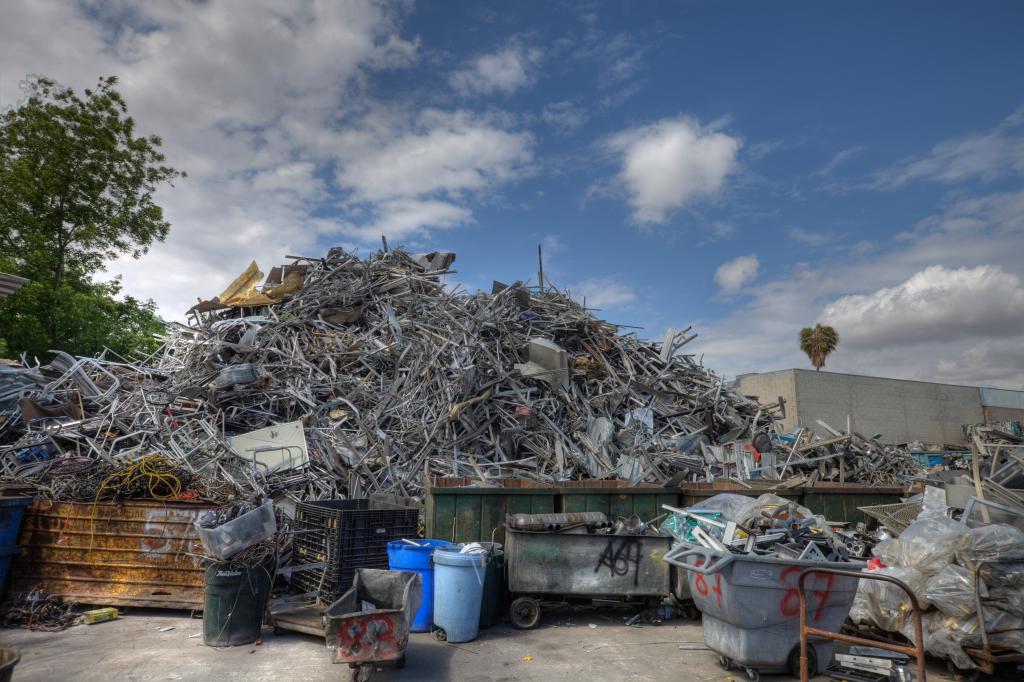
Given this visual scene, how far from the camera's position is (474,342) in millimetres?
13062

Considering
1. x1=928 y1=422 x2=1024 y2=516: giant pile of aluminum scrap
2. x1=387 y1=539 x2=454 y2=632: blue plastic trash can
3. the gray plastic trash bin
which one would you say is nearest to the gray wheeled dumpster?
x1=387 y1=539 x2=454 y2=632: blue plastic trash can

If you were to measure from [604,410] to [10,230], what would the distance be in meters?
25.4

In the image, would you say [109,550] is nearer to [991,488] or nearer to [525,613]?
[525,613]

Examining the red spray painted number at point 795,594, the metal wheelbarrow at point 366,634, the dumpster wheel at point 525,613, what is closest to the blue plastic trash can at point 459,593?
the dumpster wheel at point 525,613

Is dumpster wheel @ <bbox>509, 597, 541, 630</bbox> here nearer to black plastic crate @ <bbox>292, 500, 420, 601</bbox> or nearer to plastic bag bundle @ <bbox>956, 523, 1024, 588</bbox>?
black plastic crate @ <bbox>292, 500, 420, 601</bbox>

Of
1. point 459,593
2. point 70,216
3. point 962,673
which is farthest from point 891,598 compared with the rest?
point 70,216

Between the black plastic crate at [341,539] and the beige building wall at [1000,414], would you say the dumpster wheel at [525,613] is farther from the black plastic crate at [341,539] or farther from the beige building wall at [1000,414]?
the beige building wall at [1000,414]

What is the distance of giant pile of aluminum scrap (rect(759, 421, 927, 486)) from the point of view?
13.1 meters

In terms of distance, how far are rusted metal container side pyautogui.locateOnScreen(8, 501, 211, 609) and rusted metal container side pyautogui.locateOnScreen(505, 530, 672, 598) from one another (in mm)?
4027

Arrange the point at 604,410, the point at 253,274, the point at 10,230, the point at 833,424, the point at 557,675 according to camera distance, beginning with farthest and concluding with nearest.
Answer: the point at 833,424
the point at 10,230
the point at 253,274
the point at 604,410
the point at 557,675

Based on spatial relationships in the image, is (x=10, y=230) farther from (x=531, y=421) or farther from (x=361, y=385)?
(x=531, y=421)

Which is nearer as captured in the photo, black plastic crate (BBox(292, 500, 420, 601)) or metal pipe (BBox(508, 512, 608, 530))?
black plastic crate (BBox(292, 500, 420, 601))

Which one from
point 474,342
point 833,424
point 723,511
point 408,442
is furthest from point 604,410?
point 833,424

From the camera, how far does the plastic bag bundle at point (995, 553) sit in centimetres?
586
